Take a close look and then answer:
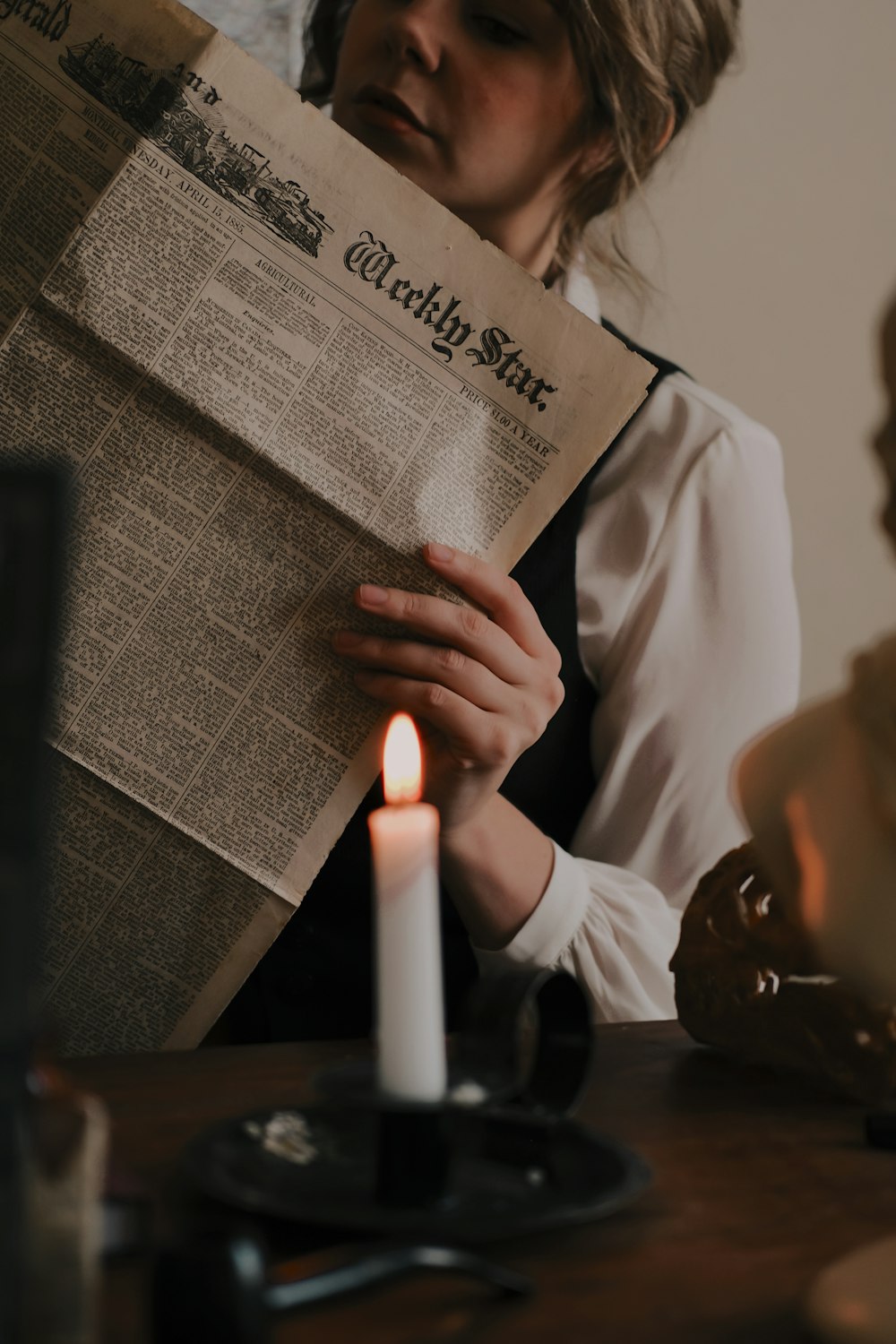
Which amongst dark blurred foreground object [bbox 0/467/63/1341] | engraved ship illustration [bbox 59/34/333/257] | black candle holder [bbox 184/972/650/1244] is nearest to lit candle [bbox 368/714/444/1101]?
black candle holder [bbox 184/972/650/1244]

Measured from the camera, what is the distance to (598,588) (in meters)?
0.98

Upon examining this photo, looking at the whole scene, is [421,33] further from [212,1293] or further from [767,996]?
[212,1293]

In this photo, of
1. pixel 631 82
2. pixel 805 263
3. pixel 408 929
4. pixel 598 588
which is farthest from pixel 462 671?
pixel 805 263

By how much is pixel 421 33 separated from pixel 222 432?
39cm

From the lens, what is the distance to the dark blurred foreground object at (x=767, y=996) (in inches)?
19.9

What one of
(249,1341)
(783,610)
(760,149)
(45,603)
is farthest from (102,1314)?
(760,149)

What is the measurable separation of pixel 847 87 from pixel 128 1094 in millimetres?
1487

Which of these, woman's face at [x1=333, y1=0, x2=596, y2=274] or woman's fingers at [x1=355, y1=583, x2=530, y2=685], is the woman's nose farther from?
woman's fingers at [x1=355, y1=583, x2=530, y2=685]

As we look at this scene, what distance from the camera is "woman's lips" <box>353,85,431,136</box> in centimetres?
92

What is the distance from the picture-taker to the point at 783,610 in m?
0.99

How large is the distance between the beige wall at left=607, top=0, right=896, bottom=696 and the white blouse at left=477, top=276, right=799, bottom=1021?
55cm

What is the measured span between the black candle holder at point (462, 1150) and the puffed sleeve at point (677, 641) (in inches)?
20.2

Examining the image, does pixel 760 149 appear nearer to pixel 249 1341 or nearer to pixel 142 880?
pixel 142 880

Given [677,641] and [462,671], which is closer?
[462,671]
